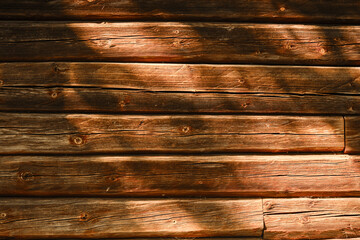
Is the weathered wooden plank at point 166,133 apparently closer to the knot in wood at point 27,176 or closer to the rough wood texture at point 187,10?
the knot in wood at point 27,176

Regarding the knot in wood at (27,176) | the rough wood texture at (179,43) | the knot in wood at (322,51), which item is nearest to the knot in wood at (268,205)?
the rough wood texture at (179,43)

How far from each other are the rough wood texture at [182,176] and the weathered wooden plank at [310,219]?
0.22 ft

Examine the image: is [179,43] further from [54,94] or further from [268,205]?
[268,205]

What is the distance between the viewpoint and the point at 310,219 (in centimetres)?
173

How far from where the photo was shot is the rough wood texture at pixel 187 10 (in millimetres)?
1800

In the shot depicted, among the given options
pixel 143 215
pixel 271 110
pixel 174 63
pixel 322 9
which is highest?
pixel 322 9

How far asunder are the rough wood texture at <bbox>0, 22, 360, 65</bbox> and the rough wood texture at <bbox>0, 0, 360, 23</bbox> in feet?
0.19

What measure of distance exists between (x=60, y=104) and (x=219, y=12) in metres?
1.21

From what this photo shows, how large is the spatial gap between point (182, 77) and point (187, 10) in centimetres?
46

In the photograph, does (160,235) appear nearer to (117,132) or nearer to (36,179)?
(117,132)

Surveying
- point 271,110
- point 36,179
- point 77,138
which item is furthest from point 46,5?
point 271,110

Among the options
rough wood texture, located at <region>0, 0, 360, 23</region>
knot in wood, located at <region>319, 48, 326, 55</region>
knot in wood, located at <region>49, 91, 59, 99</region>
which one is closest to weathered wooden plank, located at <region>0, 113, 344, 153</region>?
knot in wood, located at <region>49, 91, 59, 99</region>

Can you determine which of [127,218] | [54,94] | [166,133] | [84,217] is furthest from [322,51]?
[84,217]

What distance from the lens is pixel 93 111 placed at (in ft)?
5.74
